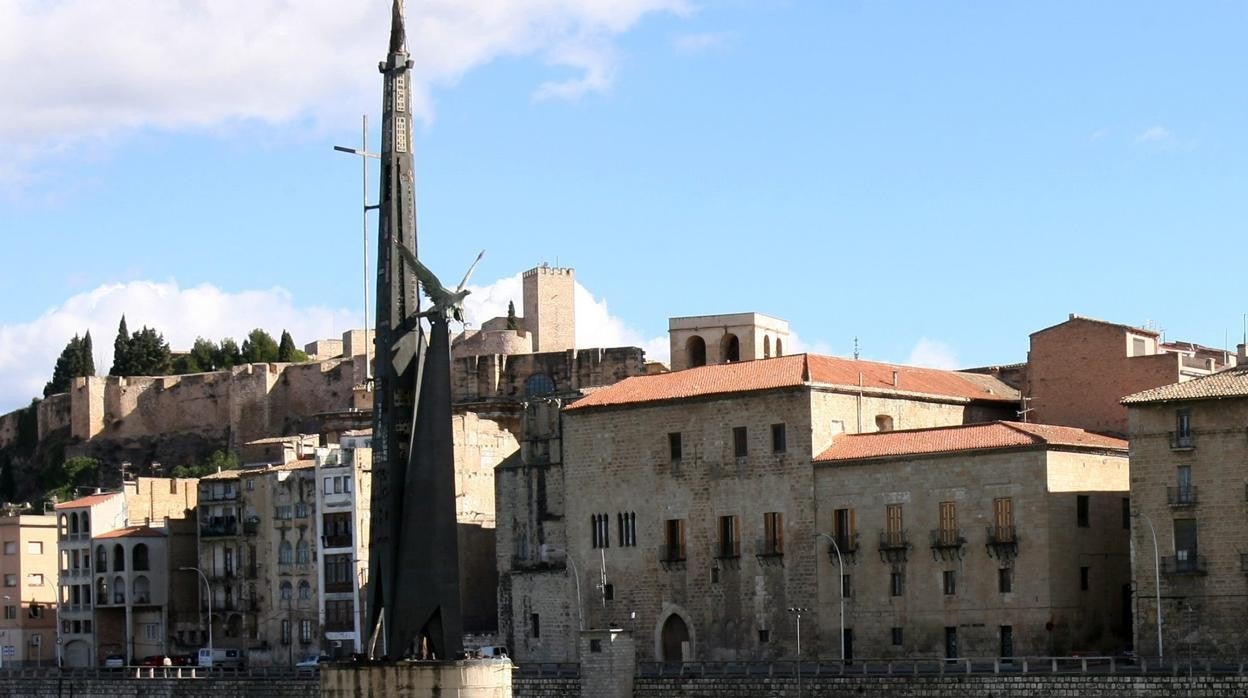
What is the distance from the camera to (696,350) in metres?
96.6

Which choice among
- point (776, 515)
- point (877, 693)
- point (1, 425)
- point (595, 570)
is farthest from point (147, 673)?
point (1, 425)

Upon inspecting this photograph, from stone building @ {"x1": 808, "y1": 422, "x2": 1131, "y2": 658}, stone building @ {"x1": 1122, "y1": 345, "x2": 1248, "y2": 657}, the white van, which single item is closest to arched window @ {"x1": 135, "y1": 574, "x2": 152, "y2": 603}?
the white van

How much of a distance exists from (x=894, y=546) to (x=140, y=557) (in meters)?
41.2

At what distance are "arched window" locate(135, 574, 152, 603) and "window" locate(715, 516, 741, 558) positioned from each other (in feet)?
111

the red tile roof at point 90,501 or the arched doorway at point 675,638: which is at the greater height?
the red tile roof at point 90,501

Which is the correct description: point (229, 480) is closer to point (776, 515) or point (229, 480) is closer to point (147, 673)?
point (147, 673)

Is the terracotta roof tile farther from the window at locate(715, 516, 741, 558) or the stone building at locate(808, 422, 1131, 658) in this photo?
the window at locate(715, 516, 741, 558)

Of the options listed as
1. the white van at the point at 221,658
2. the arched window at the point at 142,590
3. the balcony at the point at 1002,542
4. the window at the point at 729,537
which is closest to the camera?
the balcony at the point at 1002,542

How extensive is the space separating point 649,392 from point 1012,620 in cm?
1662

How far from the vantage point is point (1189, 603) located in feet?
213

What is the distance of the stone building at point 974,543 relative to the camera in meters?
68.8

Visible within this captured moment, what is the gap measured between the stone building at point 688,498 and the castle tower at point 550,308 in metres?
53.0

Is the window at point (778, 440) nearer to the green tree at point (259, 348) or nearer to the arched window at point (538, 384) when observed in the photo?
the arched window at point (538, 384)

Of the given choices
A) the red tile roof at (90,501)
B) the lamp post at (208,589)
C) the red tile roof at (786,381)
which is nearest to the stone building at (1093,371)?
the red tile roof at (786,381)
